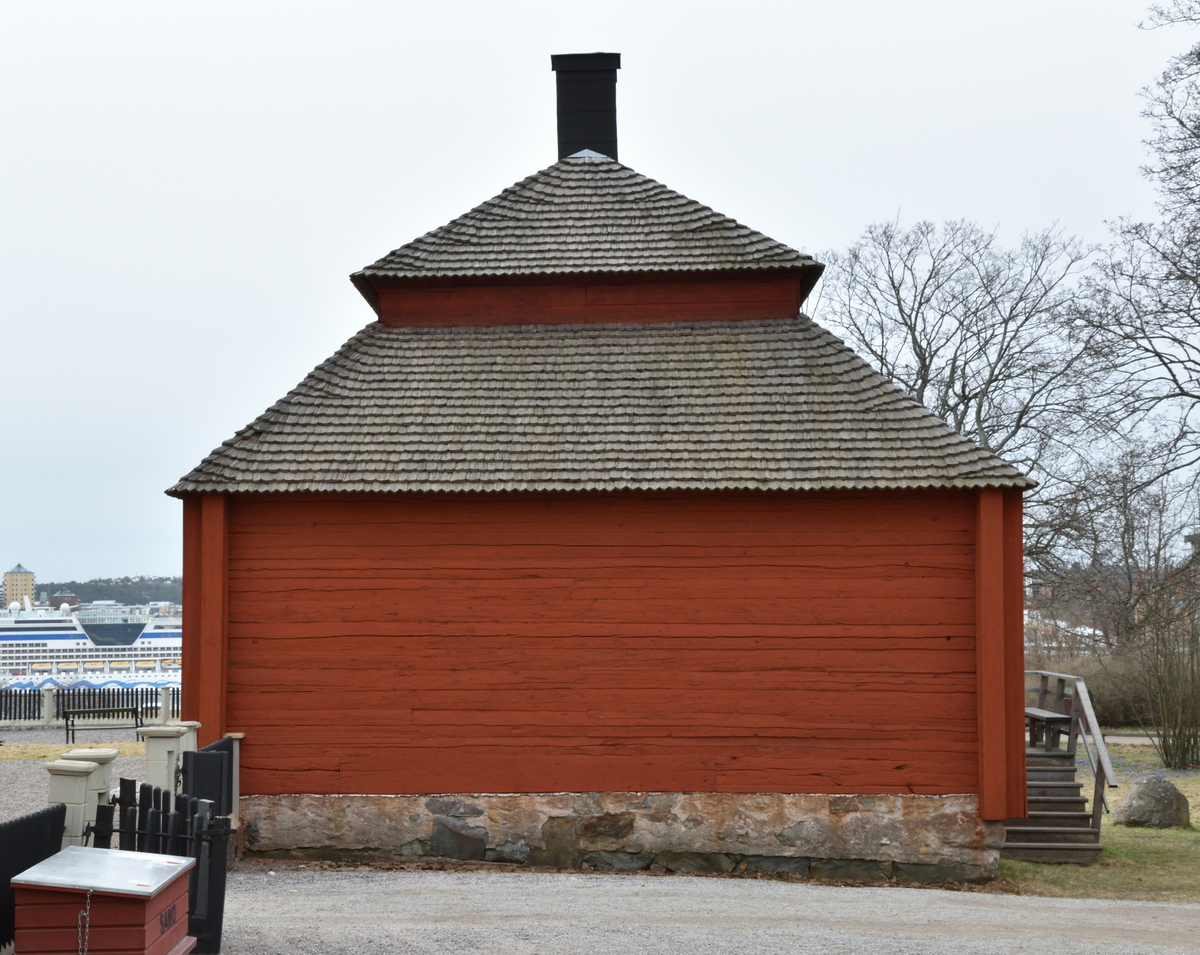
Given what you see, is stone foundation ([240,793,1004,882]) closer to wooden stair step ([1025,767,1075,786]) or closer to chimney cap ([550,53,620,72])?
wooden stair step ([1025,767,1075,786])

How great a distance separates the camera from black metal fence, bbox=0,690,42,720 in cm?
2519

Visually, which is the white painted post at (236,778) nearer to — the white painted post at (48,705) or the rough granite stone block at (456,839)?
the rough granite stone block at (456,839)

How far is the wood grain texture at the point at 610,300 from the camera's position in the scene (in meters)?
11.3

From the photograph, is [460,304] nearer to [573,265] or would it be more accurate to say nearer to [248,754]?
[573,265]

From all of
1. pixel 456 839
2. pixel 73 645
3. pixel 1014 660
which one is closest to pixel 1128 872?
pixel 1014 660

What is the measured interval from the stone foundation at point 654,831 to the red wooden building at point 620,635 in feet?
0.08

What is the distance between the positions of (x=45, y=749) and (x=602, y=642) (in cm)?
1471

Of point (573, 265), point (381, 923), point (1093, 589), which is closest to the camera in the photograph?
point (381, 923)

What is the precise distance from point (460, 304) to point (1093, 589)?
14.8 metres

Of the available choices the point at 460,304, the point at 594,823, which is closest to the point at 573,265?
the point at 460,304

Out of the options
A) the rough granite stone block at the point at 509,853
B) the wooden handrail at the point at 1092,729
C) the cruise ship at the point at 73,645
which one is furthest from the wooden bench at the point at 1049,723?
the cruise ship at the point at 73,645

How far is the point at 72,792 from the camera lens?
5805mm

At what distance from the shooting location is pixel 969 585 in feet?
31.5

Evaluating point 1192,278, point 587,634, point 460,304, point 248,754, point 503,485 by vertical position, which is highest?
point 1192,278
